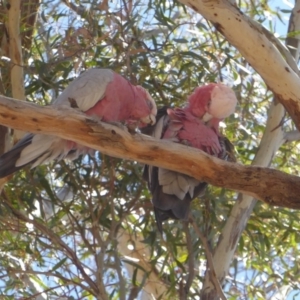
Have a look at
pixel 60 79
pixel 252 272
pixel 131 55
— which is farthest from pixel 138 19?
pixel 252 272

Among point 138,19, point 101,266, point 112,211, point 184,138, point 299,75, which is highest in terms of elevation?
point 138,19

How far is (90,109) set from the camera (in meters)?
2.10

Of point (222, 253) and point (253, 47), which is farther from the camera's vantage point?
point (222, 253)

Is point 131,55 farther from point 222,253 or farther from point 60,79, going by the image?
point 222,253

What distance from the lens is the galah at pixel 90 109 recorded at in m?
1.97

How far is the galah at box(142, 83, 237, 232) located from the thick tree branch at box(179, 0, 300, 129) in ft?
0.76

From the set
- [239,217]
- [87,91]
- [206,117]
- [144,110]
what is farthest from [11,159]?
[239,217]

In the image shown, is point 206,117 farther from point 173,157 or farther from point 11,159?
point 11,159

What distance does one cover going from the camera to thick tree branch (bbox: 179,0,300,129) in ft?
6.25

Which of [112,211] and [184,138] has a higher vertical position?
[184,138]

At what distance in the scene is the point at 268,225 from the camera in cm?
266

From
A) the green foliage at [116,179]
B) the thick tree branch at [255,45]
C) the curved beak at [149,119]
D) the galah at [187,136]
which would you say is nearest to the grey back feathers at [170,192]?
the galah at [187,136]

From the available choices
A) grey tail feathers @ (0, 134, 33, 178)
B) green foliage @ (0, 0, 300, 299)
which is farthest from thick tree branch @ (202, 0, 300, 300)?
grey tail feathers @ (0, 134, 33, 178)

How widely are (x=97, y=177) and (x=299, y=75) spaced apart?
2.43 feet
